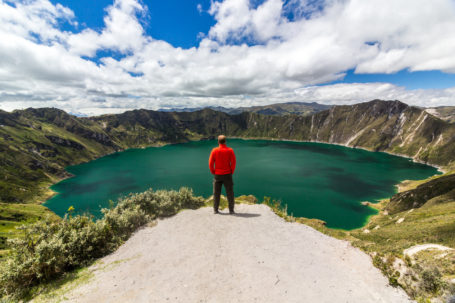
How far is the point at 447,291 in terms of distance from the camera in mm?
5969

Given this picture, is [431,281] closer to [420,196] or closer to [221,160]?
[221,160]

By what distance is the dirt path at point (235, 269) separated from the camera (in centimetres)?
650

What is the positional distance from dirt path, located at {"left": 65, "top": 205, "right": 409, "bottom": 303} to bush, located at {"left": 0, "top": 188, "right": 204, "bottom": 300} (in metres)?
1.05

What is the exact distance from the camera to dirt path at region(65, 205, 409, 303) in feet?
21.3

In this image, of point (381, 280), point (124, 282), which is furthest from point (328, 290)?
point (124, 282)

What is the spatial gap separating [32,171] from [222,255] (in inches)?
10082

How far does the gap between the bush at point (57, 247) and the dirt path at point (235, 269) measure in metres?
1.05

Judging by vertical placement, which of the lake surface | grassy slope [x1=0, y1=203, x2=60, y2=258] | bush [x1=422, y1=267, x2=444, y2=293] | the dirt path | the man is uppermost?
the man

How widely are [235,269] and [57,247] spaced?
798 centimetres

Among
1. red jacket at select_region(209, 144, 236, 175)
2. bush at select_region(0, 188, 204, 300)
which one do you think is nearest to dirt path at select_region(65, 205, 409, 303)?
bush at select_region(0, 188, 204, 300)

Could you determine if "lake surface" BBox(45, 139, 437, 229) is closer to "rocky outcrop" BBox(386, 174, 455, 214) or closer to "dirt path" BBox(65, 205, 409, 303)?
"rocky outcrop" BBox(386, 174, 455, 214)

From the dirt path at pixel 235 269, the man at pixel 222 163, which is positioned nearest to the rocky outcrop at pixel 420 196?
the dirt path at pixel 235 269

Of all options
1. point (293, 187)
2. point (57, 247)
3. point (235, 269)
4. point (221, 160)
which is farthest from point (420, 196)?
point (57, 247)

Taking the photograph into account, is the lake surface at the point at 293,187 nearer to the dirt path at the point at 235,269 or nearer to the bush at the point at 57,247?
the dirt path at the point at 235,269
